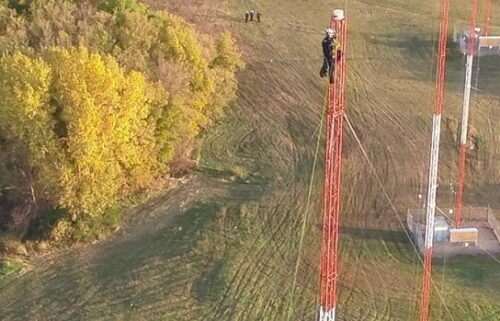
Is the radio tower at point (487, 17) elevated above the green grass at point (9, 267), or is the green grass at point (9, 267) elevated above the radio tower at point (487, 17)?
the radio tower at point (487, 17)

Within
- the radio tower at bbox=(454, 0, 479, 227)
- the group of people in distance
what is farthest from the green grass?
the group of people in distance

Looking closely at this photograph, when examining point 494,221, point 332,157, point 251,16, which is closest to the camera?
point 332,157

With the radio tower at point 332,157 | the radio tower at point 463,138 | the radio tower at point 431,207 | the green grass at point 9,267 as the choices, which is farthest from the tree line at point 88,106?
the radio tower at point 332,157

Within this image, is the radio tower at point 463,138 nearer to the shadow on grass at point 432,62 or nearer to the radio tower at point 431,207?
the radio tower at point 431,207

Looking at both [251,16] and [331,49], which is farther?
[251,16]

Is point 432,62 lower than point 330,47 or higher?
lower

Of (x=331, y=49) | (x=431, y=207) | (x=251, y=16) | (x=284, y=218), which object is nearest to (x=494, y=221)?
(x=431, y=207)

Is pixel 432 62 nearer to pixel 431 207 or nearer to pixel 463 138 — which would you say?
pixel 463 138

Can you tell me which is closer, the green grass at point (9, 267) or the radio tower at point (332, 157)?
the radio tower at point (332, 157)

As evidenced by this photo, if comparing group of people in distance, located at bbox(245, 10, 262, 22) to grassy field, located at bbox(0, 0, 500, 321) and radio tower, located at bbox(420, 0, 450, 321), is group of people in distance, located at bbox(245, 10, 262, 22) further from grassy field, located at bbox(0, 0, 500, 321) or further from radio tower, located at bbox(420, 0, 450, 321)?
radio tower, located at bbox(420, 0, 450, 321)

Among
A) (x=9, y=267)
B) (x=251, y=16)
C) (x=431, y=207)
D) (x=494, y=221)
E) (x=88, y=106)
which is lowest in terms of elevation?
(x=9, y=267)
